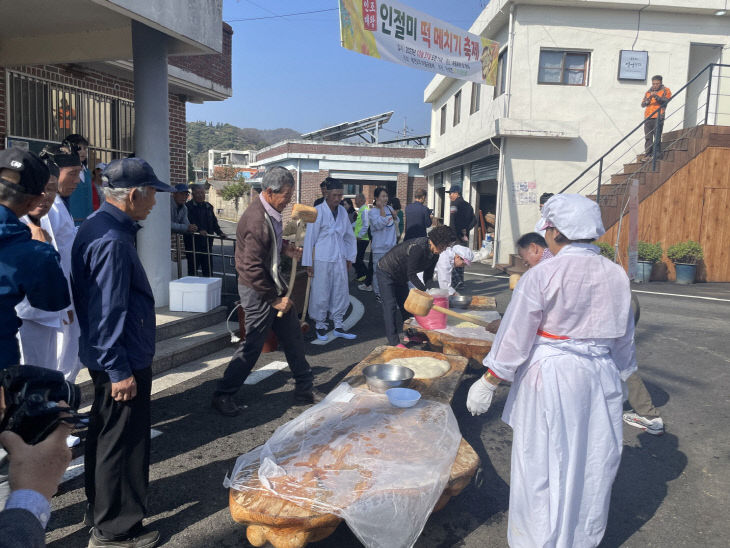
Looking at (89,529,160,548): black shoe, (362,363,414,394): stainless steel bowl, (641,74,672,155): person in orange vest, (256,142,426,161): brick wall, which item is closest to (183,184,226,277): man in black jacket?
(362,363,414,394): stainless steel bowl

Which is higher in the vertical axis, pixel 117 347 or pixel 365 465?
pixel 117 347

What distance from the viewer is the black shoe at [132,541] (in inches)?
102

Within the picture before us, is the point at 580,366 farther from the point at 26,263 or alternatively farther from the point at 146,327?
the point at 26,263

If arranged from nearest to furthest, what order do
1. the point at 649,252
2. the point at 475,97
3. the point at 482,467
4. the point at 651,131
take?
the point at 482,467, the point at 649,252, the point at 651,131, the point at 475,97

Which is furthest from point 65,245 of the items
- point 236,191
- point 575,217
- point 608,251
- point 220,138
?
point 220,138

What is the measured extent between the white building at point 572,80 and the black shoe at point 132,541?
490 inches

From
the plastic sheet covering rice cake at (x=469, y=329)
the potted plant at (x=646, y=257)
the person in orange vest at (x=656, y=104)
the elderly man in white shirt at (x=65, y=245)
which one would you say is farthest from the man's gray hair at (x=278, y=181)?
the person in orange vest at (x=656, y=104)

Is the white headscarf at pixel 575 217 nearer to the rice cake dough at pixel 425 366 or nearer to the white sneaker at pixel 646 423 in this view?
the rice cake dough at pixel 425 366

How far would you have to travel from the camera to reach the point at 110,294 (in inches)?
96.3

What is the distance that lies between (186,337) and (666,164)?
11.6 m

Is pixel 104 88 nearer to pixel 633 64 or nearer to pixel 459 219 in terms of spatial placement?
pixel 459 219

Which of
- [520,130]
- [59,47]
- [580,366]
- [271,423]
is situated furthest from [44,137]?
[520,130]

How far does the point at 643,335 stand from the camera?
719cm

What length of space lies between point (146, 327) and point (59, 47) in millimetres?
5575
